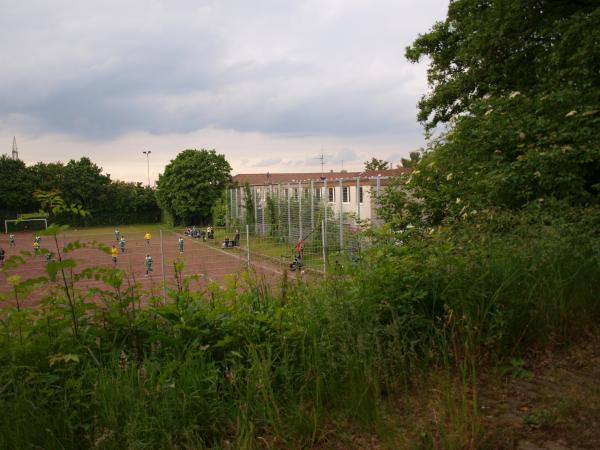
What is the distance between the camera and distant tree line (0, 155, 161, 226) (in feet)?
157

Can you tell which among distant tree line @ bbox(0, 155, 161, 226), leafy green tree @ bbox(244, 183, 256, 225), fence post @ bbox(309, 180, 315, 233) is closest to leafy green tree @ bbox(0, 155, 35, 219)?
distant tree line @ bbox(0, 155, 161, 226)

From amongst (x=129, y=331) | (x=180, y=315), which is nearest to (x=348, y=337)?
(x=180, y=315)

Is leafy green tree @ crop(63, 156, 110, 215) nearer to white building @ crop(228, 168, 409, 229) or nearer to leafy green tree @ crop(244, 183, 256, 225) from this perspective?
white building @ crop(228, 168, 409, 229)

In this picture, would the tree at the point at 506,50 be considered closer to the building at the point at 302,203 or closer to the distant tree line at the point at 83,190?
the building at the point at 302,203

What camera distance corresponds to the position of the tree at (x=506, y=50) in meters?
7.72

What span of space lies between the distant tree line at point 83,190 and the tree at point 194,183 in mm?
9301

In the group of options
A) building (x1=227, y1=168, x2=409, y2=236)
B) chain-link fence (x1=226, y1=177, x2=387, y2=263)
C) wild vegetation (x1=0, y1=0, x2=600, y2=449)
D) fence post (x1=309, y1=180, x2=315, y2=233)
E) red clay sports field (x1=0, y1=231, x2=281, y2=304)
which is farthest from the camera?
fence post (x1=309, y1=180, x2=315, y2=233)

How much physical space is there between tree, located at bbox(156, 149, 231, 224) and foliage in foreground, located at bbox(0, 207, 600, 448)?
39.3 meters

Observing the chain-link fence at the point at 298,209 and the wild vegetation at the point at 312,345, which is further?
the chain-link fence at the point at 298,209

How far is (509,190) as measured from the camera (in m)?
6.07

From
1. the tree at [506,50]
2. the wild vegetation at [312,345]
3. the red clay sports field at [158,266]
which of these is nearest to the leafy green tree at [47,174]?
the red clay sports field at [158,266]

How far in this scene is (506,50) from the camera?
1008cm

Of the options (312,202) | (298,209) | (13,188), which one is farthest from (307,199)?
(13,188)

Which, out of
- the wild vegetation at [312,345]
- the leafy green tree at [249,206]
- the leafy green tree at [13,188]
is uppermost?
the leafy green tree at [13,188]
